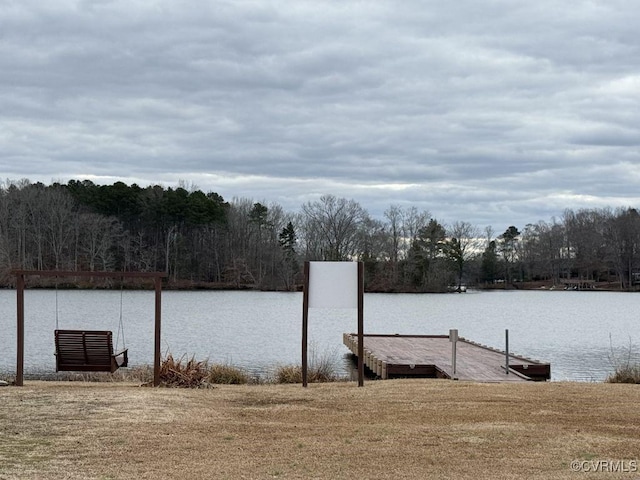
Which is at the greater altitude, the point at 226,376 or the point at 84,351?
the point at 84,351

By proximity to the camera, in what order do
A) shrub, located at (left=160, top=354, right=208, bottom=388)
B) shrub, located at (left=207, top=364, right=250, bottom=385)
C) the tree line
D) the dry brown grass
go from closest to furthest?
the dry brown grass → shrub, located at (left=160, top=354, right=208, bottom=388) → shrub, located at (left=207, top=364, right=250, bottom=385) → the tree line

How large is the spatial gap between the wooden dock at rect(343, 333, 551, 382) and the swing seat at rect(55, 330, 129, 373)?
6217 mm

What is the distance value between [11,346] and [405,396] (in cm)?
1682

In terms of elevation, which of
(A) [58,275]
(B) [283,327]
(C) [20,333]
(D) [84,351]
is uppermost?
(A) [58,275]

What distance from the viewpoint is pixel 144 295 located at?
60.0 m

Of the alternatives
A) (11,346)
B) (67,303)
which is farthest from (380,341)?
(67,303)

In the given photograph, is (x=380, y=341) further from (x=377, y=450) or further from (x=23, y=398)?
(x=377, y=450)

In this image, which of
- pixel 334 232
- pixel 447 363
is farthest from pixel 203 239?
pixel 447 363

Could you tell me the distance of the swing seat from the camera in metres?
13.1

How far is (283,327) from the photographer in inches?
1337

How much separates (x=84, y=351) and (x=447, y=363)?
8.29 meters

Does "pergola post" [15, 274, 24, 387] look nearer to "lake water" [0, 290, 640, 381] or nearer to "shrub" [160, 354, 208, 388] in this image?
"shrub" [160, 354, 208, 388]

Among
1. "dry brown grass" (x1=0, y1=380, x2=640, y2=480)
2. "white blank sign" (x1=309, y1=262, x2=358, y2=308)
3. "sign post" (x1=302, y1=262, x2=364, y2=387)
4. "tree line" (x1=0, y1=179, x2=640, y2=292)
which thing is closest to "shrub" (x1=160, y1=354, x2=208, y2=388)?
"dry brown grass" (x1=0, y1=380, x2=640, y2=480)

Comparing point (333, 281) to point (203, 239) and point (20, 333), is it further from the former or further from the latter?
point (203, 239)
